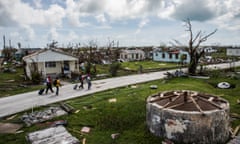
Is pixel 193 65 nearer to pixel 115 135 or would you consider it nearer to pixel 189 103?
pixel 189 103

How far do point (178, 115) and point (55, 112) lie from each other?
7251mm

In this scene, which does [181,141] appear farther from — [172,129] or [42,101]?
[42,101]

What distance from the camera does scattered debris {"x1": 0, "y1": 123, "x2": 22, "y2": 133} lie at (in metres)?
9.23

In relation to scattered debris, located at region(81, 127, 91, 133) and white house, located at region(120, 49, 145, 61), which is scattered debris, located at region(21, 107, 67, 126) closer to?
scattered debris, located at region(81, 127, 91, 133)

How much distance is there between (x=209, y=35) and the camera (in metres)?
24.1

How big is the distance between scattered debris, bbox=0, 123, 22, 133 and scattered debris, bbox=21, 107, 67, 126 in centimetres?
48

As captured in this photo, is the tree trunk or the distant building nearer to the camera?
the tree trunk

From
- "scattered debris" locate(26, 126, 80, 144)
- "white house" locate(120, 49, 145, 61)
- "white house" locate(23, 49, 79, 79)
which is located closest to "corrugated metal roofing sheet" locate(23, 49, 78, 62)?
"white house" locate(23, 49, 79, 79)

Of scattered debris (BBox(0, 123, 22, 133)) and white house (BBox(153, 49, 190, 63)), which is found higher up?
white house (BBox(153, 49, 190, 63))

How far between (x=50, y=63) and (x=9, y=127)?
16.7m

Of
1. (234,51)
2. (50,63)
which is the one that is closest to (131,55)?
(234,51)

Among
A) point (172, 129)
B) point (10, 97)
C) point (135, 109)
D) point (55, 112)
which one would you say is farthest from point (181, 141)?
point (10, 97)

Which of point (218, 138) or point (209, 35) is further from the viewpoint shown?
point (209, 35)

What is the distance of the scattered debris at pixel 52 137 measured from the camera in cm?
752
